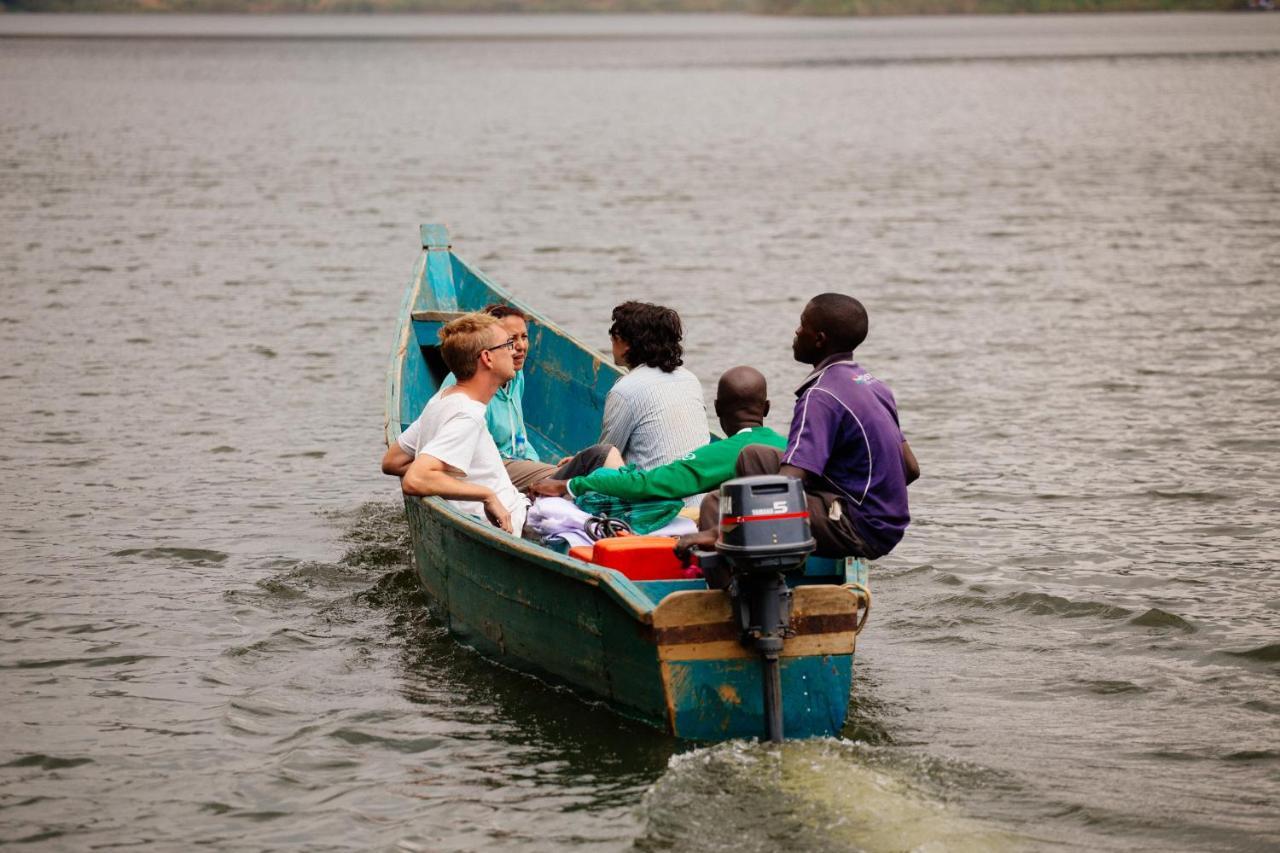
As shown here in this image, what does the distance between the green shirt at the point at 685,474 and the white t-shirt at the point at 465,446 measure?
2.29 ft

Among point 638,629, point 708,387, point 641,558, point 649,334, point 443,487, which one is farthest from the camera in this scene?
point 708,387

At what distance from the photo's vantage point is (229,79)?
218 feet

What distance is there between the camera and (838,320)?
719 cm

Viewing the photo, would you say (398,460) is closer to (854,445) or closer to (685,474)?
(685,474)

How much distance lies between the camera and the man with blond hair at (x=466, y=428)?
7.96 metres

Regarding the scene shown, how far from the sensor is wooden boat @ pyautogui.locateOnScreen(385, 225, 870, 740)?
22.1 feet

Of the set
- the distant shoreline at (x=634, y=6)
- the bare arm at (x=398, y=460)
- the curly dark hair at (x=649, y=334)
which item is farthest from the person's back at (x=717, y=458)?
the distant shoreline at (x=634, y=6)

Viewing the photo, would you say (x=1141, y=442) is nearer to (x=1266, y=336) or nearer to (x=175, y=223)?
(x=1266, y=336)

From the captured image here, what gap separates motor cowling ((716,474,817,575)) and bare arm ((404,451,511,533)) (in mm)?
1868

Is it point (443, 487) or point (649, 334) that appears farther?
point (649, 334)

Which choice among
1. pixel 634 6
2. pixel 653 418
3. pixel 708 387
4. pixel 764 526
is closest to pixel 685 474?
pixel 653 418

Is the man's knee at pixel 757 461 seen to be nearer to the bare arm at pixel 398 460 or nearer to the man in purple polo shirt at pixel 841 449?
the man in purple polo shirt at pixel 841 449

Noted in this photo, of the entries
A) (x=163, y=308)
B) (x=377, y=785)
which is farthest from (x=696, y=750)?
(x=163, y=308)

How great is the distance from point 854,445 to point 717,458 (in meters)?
0.68
